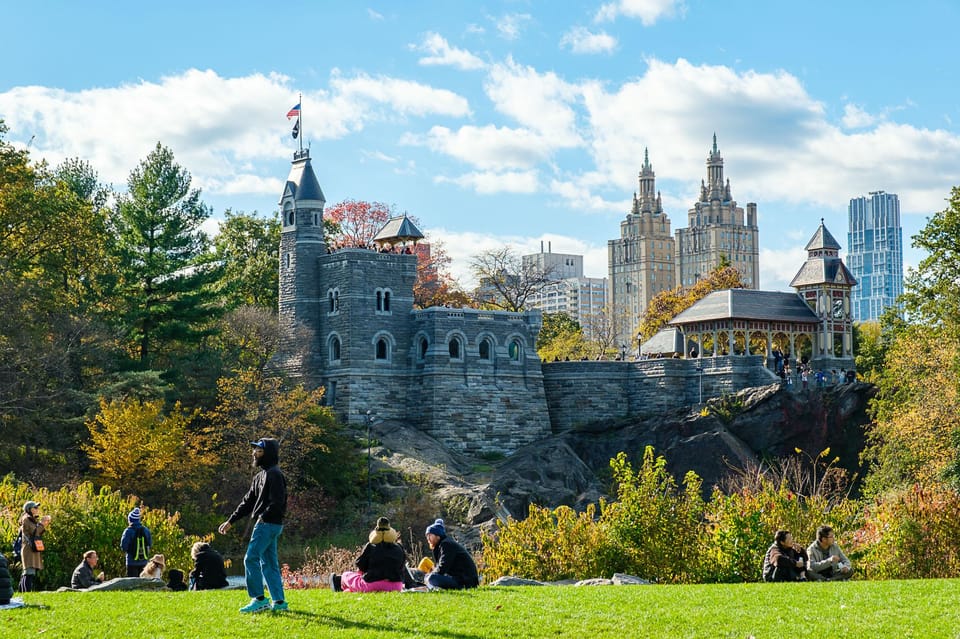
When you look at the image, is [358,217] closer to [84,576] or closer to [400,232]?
[400,232]

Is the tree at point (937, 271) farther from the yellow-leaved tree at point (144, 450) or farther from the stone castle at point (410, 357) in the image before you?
the yellow-leaved tree at point (144, 450)

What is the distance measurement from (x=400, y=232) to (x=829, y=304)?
65.0 feet

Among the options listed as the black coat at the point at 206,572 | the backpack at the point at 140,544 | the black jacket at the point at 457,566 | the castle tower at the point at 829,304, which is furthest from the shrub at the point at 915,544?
the castle tower at the point at 829,304

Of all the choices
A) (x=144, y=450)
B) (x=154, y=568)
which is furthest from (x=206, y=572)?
(x=144, y=450)

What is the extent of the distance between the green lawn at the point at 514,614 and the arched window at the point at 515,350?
126ft

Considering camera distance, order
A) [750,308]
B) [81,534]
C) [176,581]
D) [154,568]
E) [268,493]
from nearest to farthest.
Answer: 1. [268,493]
2. [176,581]
3. [154,568]
4. [81,534]
5. [750,308]

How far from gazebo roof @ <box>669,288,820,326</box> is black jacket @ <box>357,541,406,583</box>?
1629 inches

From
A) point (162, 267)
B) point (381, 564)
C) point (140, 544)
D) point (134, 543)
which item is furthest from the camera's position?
point (162, 267)

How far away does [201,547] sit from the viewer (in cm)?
1797

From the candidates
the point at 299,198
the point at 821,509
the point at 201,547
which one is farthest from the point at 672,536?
the point at 299,198

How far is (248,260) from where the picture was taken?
6197cm

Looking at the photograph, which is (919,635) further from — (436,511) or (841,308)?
(841,308)

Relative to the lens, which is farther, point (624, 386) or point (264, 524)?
point (624, 386)

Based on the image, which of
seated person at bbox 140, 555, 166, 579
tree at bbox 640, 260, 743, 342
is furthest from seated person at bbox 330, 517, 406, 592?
tree at bbox 640, 260, 743, 342
